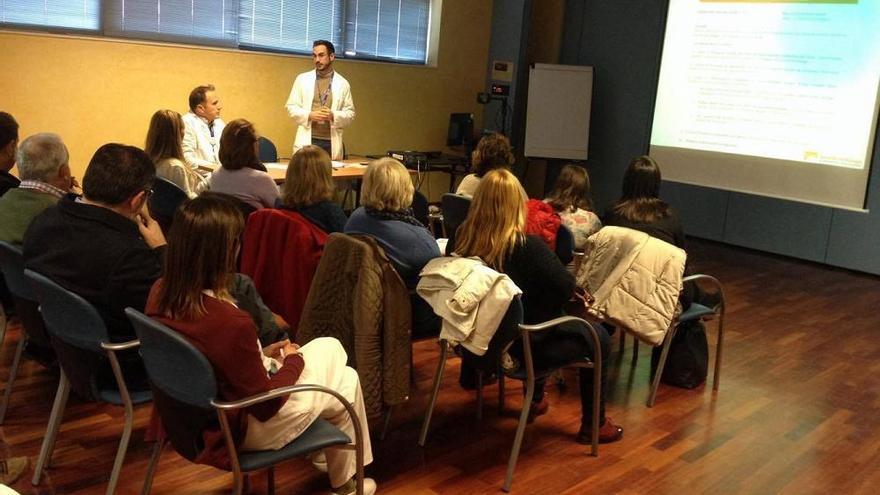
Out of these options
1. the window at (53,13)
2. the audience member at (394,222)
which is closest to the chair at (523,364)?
the audience member at (394,222)

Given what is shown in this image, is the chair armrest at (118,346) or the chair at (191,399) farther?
the chair armrest at (118,346)

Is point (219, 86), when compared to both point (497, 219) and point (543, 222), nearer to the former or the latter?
point (543, 222)

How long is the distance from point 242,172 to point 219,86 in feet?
9.65

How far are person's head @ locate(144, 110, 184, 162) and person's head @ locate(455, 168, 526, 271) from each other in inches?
85.7

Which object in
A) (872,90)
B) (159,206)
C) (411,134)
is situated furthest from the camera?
(411,134)

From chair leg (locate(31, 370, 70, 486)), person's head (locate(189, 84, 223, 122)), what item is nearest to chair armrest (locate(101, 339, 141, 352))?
chair leg (locate(31, 370, 70, 486))

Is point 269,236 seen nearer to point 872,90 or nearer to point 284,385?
point 284,385

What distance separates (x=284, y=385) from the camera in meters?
2.23

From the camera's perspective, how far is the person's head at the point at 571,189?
13.9 feet

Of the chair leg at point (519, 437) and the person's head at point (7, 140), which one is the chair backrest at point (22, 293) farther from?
the chair leg at point (519, 437)

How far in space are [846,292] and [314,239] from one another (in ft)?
16.6

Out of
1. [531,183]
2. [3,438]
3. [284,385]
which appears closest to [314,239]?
[284,385]

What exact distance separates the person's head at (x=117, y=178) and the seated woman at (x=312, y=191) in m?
0.87

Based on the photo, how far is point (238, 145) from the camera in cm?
411
